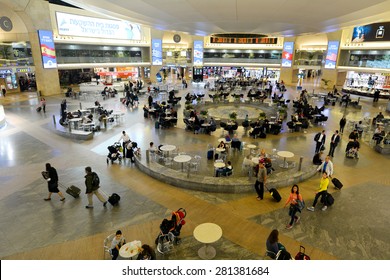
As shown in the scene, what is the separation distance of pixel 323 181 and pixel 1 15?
35.9 m

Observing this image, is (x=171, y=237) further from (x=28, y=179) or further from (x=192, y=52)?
(x=192, y=52)

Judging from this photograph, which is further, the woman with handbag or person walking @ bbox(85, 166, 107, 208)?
person walking @ bbox(85, 166, 107, 208)

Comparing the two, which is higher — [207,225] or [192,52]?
[192,52]

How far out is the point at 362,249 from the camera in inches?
260

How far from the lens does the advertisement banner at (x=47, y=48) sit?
1120 inches

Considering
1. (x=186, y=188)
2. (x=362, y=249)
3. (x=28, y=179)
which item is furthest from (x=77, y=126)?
(x=362, y=249)

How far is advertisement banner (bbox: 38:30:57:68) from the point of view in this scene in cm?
2845

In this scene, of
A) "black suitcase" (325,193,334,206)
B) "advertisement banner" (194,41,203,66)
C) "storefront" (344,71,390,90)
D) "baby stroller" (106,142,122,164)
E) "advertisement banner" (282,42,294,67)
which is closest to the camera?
"black suitcase" (325,193,334,206)

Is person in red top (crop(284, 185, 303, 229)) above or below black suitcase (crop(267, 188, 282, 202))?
above

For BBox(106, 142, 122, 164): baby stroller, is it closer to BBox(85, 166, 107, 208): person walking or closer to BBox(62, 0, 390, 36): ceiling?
BBox(85, 166, 107, 208): person walking

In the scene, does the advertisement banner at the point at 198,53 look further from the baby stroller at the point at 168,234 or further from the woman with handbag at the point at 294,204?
the baby stroller at the point at 168,234

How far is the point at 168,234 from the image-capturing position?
6.31 m

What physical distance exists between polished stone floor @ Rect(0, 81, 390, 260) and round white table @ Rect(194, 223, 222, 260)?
0.63 feet

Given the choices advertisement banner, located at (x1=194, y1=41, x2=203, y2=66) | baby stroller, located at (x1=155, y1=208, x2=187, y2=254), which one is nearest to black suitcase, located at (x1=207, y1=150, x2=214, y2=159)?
baby stroller, located at (x1=155, y1=208, x2=187, y2=254)
